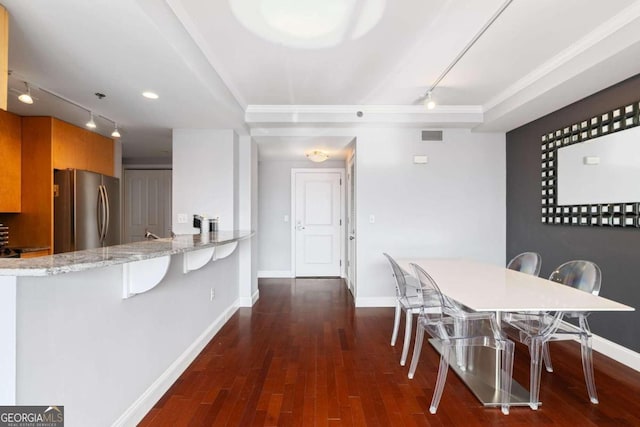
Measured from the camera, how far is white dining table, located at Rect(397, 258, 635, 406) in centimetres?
175

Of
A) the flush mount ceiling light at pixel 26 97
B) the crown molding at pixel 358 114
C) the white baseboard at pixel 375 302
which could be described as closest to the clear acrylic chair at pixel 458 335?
the white baseboard at pixel 375 302

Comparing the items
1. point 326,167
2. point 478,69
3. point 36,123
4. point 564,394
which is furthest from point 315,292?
point 36,123

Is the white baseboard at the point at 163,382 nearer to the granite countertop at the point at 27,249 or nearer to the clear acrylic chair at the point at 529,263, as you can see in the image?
the granite countertop at the point at 27,249

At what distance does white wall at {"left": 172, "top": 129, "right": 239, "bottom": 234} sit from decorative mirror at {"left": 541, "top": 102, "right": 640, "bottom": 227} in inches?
137

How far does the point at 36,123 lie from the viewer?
345 cm

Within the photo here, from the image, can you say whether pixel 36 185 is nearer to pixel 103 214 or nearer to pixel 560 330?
pixel 103 214

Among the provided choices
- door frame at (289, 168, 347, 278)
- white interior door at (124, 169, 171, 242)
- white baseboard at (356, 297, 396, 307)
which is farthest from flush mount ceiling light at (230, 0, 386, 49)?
white interior door at (124, 169, 171, 242)

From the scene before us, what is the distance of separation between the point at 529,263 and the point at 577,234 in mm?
560

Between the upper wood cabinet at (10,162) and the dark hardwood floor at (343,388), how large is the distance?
8.66ft

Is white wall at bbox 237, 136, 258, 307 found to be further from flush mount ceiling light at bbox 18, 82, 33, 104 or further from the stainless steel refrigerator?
flush mount ceiling light at bbox 18, 82, 33, 104

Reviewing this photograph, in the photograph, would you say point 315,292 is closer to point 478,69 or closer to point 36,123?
point 478,69

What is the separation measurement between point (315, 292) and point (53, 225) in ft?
11.1

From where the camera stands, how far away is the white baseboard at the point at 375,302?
159 inches

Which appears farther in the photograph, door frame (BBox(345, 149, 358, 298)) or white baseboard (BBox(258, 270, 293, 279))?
white baseboard (BBox(258, 270, 293, 279))
